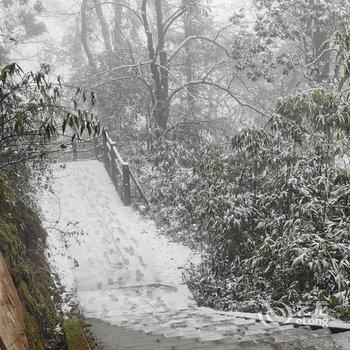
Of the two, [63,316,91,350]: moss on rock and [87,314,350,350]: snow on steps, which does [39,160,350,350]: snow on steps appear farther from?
[63,316,91,350]: moss on rock

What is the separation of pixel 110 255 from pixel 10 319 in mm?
5605

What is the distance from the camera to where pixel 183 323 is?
4.54 m

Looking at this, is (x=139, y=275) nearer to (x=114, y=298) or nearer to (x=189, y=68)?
(x=114, y=298)

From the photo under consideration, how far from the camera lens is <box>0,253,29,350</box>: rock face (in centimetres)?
274

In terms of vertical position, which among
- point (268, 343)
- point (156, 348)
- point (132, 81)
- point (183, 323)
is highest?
point (132, 81)

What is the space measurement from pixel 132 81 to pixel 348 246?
12.2 m

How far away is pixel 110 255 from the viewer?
8656 millimetres

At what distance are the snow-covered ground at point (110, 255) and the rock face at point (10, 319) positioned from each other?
292 cm

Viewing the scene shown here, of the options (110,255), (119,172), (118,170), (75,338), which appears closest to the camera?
(75,338)

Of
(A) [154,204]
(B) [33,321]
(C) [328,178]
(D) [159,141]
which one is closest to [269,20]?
(D) [159,141]

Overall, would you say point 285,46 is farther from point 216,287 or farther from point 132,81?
point 216,287

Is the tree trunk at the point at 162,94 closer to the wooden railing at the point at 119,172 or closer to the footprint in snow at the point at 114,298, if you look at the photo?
the wooden railing at the point at 119,172

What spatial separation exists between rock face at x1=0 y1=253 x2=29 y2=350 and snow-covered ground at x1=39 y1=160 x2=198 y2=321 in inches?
115

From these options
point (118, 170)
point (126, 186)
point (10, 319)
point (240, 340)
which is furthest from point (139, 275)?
point (240, 340)
